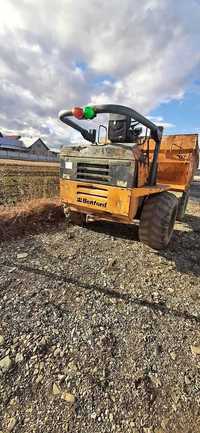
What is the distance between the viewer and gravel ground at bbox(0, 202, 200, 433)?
1.50 metres

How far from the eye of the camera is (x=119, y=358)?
1.90 m

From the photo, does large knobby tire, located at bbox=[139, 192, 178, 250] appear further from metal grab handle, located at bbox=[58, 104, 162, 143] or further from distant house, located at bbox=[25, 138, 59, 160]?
distant house, located at bbox=[25, 138, 59, 160]

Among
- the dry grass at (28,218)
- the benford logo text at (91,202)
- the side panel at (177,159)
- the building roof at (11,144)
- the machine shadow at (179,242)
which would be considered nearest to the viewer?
the benford logo text at (91,202)

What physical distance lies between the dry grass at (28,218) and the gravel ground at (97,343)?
0.70 meters

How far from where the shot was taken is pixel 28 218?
181 inches

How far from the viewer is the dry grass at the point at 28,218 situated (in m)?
4.19

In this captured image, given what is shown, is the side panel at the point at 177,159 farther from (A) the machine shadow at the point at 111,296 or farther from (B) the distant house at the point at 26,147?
(B) the distant house at the point at 26,147

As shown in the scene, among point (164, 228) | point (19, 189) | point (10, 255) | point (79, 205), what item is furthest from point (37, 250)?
point (19, 189)

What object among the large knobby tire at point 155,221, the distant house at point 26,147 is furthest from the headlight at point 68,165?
the distant house at point 26,147

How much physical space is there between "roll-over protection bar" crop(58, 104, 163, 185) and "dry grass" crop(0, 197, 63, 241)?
1.86 meters

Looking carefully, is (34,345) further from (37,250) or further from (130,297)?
(37,250)

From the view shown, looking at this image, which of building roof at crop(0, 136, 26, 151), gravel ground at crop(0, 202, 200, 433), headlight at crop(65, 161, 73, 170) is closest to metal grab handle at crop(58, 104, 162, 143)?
headlight at crop(65, 161, 73, 170)

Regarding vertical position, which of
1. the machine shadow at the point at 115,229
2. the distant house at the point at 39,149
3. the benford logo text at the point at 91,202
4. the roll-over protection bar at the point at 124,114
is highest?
the distant house at the point at 39,149

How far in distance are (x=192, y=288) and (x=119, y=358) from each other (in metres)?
1.62
